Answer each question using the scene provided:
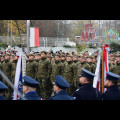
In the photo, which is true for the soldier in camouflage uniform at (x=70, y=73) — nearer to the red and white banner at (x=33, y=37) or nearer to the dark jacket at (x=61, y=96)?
the red and white banner at (x=33, y=37)

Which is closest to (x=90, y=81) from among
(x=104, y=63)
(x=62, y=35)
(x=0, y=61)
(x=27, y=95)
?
(x=27, y=95)

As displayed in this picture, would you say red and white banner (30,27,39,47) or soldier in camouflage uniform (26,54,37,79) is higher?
red and white banner (30,27,39,47)

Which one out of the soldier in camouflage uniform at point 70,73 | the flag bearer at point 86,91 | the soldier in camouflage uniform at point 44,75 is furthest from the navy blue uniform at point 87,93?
the soldier in camouflage uniform at point 44,75

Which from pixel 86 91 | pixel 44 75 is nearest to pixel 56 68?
pixel 44 75

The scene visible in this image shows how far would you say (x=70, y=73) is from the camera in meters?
10.6

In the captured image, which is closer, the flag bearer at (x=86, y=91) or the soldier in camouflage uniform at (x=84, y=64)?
the flag bearer at (x=86, y=91)

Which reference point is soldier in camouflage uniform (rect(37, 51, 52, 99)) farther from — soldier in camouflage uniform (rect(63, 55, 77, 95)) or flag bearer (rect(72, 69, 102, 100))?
flag bearer (rect(72, 69, 102, 100))

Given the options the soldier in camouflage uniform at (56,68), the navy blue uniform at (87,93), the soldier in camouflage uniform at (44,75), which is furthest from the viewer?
the soldier in camouflage uniform at (56,68)

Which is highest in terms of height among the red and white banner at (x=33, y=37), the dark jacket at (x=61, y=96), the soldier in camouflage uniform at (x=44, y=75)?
the red and white banner at (x=33, y=37)

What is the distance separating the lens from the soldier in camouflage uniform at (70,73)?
34.7 ft

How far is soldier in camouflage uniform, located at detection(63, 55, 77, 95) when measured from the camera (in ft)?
34.7

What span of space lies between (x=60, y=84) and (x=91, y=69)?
259 inches

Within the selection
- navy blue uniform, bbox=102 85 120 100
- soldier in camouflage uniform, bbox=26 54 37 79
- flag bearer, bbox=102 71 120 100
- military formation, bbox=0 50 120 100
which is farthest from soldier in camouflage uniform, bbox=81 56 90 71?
navy blue uniform, bbox=102 85 120 100

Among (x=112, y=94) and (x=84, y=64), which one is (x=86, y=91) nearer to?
(x=112, y=94)
